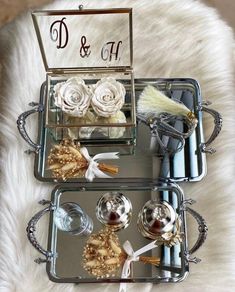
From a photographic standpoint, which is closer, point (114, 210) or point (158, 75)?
point (114, 210)

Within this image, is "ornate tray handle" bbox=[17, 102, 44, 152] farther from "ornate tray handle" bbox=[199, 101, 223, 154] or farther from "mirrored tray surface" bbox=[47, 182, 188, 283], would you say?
"ornate tray handle" bbox=[199, 101, 223, 154]

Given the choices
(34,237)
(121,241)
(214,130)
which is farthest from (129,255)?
(214,130)

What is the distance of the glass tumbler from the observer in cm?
91

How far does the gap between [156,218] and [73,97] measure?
0.84 feet

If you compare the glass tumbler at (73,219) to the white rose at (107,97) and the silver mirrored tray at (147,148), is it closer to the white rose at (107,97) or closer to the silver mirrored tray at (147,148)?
the silver mirrored tray at (147,148)

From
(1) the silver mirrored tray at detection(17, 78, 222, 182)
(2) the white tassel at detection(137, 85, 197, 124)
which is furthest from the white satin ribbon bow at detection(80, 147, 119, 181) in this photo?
(2) the white tassel at detection(137, 85, 197, 124)

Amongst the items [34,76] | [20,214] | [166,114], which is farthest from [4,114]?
[166,114]

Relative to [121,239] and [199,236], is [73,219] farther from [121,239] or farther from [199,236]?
[199,236]

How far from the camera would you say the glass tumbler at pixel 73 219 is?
0.91 metres

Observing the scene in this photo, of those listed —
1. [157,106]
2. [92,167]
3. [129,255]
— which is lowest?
[129,255]

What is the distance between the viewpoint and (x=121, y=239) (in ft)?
2.97

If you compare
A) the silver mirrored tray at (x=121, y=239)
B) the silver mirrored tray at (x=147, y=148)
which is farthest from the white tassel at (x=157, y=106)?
the silver mirrored tray at (x=121, y=239)

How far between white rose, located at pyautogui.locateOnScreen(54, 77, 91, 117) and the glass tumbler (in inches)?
6.6

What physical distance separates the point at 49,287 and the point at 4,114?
0.34 m
